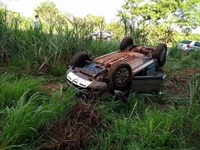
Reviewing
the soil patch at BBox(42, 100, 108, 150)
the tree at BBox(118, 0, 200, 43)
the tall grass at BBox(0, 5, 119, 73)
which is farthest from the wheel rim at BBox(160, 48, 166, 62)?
the tree at BBox(118, 0, 200, 43)

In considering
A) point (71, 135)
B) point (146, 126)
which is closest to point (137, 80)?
point (146, 126)

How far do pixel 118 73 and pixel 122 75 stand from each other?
70mm

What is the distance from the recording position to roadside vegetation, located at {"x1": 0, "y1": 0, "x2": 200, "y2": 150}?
2.04 meters

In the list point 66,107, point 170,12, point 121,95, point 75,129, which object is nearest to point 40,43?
point 121,95

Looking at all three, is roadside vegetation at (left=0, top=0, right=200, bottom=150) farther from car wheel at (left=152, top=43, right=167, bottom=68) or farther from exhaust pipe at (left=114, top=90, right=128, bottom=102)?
car wheel at (left=152, top=43, right=167, bottom=68)

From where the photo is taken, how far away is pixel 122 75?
3195 mm

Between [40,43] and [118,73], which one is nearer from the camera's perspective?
[118,73]

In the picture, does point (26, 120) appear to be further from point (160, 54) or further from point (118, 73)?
point (160, 54)

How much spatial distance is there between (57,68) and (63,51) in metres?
0.49

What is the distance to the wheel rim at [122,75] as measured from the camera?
3.16 m

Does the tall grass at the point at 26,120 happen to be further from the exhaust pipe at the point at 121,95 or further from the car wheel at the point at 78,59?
the car wheel at the point at 78,59

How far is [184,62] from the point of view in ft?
21.7

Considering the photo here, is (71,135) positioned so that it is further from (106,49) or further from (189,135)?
(106,49)

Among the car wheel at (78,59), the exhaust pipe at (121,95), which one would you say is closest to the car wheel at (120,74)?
the exhaust pipe at (121,95)
